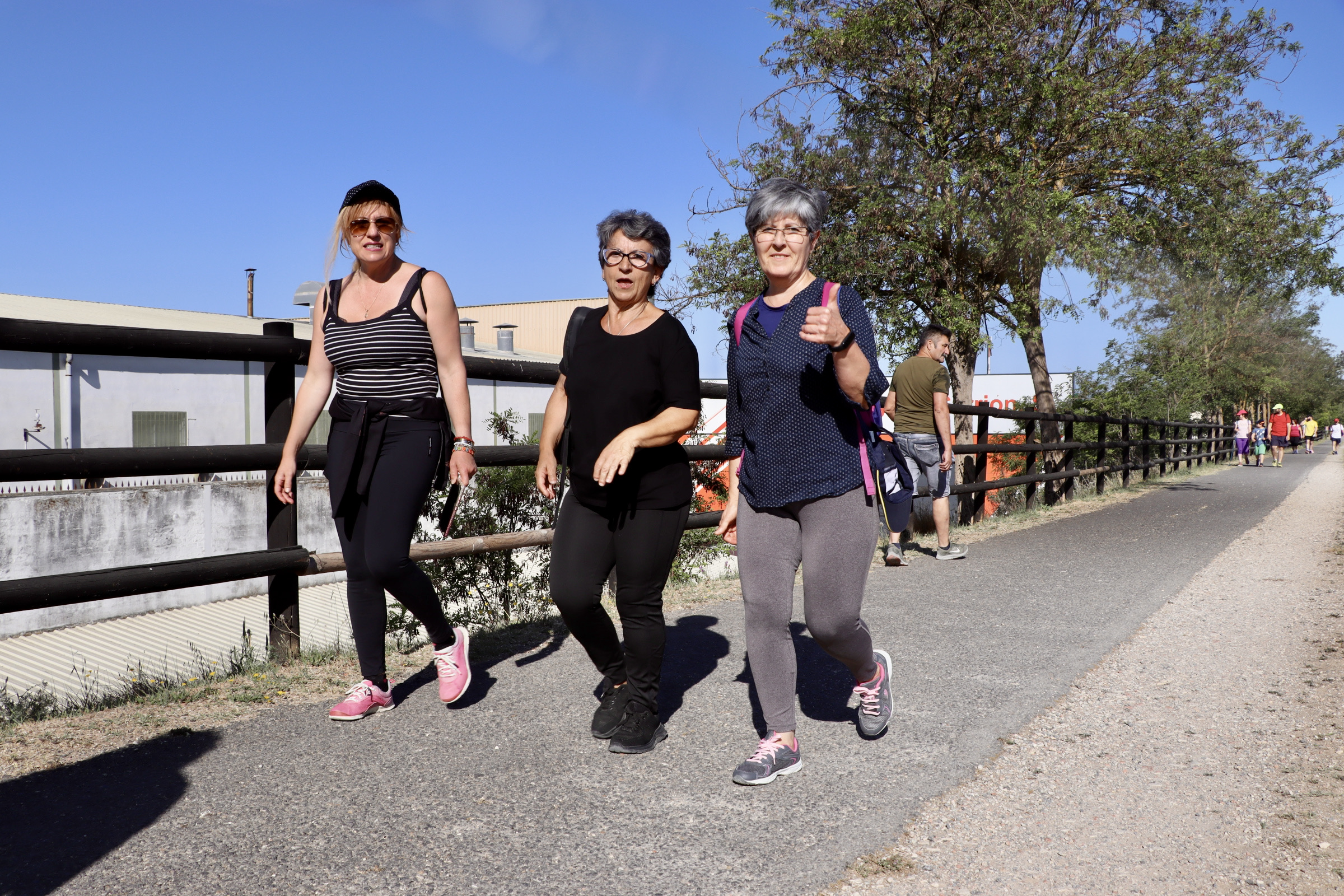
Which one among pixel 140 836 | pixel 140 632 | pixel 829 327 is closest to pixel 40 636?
pixel 140 632

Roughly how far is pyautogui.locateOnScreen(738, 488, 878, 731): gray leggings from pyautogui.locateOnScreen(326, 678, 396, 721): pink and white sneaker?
1.41m

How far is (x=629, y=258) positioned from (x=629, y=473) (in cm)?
71

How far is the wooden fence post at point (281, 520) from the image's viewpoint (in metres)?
4.10

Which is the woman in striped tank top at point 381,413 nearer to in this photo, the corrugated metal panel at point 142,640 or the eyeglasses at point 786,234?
the eyeglasses at point 786,234

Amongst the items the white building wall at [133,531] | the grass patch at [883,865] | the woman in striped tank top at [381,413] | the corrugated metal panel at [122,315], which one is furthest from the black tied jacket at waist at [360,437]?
the corrugated metal panel at [122,315]

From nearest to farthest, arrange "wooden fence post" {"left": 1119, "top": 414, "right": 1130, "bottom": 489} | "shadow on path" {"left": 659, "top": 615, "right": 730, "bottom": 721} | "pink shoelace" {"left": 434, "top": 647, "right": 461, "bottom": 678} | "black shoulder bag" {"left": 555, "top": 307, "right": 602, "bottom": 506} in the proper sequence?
"black shoulder bag" {"left": 555, "top": 307, "right": 602, "bottom": 506}
"pink shoelace" {"left": 434, "top": 647, "right": 461, "bottom": 678}
"shadow on path" {"left": 659, "top": 615, "right": 730, "bottom": 721}
"wooden fence post" {"left": 1119, "top": 414, "right": 1130, "bottom": 489}

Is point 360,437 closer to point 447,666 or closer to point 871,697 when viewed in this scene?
point 447,666

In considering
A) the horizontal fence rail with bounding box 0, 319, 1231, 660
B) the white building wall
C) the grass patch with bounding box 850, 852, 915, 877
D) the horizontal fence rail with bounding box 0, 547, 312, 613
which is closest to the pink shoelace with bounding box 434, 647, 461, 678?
the horizontal fence rail with bounding box 0, 319, 1231, 660

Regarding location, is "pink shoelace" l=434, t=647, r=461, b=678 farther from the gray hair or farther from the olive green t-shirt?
the olive green t-shirt

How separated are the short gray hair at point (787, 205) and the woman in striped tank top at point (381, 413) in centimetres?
120

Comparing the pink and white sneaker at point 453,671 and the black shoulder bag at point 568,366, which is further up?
the black shoulder bag at point 568,366

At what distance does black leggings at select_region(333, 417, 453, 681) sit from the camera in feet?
11.1

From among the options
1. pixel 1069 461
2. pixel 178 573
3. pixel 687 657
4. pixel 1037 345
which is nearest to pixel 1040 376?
pixel 1037 345

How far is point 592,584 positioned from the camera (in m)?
3.29
